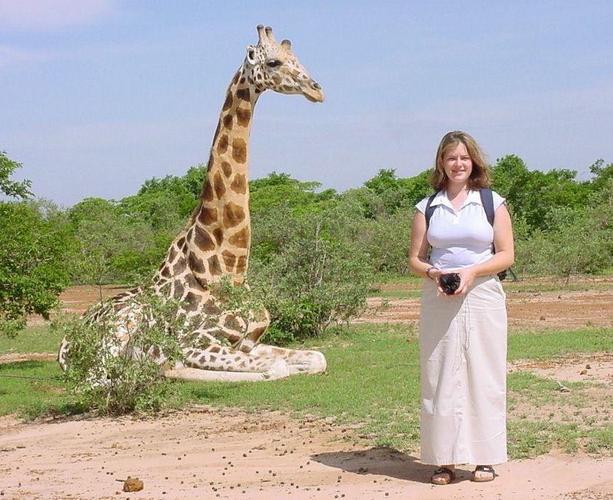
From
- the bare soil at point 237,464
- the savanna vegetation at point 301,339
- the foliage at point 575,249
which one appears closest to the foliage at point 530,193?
the foliage at point 575,249

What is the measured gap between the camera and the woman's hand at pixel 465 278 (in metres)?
5.55

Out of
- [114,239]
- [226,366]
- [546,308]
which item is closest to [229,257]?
[226,366]

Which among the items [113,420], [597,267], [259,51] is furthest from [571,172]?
[113,420]

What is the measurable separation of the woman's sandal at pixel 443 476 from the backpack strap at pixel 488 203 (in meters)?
1.30

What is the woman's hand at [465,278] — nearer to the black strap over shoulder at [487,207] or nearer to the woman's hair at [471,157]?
the black strap over shoulder at [487,207]

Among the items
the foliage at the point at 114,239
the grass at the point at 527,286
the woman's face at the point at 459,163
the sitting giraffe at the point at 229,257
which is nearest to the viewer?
the woman's face at the point at 459,163

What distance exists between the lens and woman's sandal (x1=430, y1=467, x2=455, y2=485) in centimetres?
564

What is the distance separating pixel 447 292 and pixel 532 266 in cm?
1941

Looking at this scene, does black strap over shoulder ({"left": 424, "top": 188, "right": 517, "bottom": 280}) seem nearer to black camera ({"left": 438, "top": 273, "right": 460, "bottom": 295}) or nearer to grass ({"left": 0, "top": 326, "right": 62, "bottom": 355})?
black camera ({"left": 438, "top": 273, "right": 460, "bottom": 295})

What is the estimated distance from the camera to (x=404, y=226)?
2894 centimetres

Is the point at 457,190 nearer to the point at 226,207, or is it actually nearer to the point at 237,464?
the point at 237,464

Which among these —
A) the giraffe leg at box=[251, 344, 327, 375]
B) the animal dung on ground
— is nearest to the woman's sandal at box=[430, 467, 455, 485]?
the animal dung on ground

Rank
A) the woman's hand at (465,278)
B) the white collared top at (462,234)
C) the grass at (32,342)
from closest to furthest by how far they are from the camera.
Result: the woman's hand at (465,278) < the white collared top at (462,234) < the grass at (32,342)

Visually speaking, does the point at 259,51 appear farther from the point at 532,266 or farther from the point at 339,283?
the point at 532,266
